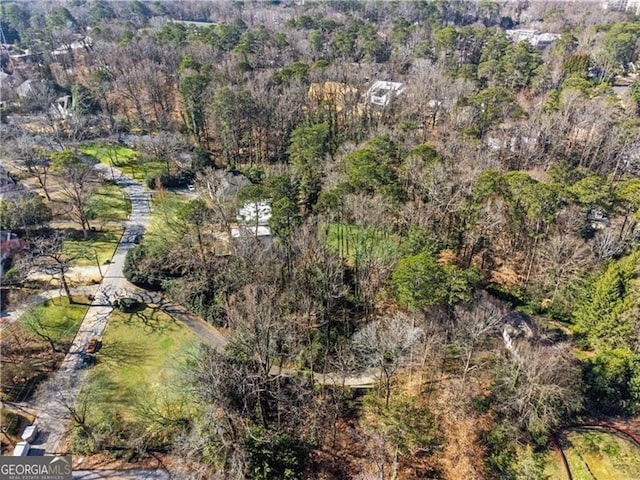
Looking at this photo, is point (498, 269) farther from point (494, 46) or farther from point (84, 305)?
point (494, 46)

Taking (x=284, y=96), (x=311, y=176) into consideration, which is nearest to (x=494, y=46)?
(x=284, y=96)

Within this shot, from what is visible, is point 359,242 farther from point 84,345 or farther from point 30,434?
point 30,434

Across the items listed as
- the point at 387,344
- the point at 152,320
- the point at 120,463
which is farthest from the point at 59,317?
the point at 387,344

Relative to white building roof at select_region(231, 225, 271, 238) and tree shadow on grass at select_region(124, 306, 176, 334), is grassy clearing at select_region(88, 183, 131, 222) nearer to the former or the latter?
white building roof at select_region(231, 225, 271, 238)

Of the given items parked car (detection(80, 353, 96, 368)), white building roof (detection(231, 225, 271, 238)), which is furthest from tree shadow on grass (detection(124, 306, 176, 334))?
white building roof (detection(231, 225, 271, 238))

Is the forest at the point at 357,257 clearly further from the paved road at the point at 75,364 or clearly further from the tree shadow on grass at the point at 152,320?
the tree shadow on grass at the point at 152,320

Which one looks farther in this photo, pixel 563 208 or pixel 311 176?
pixel 311 176
